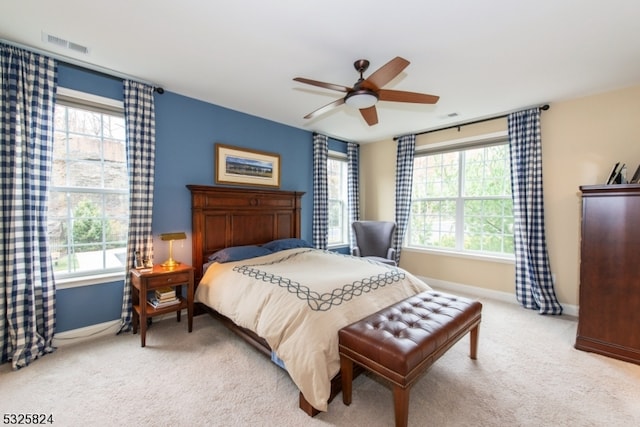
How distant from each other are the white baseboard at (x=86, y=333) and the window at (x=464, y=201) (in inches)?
168

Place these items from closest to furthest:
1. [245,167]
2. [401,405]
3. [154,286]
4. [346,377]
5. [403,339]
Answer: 1. [401,405]
2. [403,339]
3. [346,377]
4. [154,286]
5. [245,167]

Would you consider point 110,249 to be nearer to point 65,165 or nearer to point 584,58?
point 65,165

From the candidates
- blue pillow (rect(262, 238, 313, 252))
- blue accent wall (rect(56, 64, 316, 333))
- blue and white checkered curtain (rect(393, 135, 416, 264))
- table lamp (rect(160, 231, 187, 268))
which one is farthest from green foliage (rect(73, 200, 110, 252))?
blue and white checkered curtain (rect(393, 135, 416, 264))

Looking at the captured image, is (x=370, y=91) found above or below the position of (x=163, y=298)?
above

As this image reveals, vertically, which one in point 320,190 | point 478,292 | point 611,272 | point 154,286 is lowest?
point 478,292

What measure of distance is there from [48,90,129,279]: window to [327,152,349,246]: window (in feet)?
10.4

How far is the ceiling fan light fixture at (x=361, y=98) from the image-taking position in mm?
2209

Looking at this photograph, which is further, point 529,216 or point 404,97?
point 529,216

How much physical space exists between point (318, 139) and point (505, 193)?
2.89 metres

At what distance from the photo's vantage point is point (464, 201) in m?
4.30

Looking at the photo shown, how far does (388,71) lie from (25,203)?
3.03m

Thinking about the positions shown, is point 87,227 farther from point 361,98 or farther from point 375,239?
point 375,239

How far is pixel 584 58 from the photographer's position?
2.42 meters

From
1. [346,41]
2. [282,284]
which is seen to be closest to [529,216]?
[346,41]
